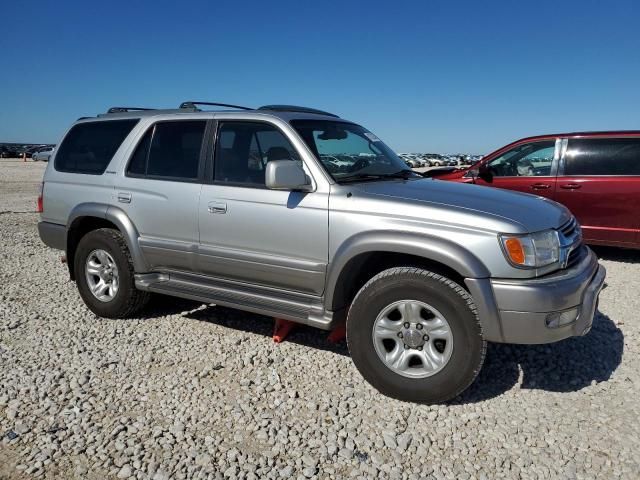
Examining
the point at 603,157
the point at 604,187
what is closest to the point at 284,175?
the point at 604,187

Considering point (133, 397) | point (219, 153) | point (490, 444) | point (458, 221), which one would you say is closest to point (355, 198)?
point (458, 221)

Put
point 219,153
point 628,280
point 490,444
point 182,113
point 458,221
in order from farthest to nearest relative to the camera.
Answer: point 628,280 < point 182,113 < point 219,153 < point 458,221 < point 490,444

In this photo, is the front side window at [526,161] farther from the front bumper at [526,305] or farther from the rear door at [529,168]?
the front bumper at [526,305]

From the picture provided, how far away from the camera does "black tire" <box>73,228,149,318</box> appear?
4539 millimetres

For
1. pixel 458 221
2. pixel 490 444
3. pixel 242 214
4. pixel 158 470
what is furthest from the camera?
pixel 242 214

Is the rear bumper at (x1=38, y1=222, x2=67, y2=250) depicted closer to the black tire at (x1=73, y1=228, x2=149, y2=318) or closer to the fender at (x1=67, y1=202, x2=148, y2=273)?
the black tire at (x1=73, y1=228, x2=149, y2=318)

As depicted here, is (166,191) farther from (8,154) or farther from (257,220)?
(8,154)

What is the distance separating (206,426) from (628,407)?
2.62 m

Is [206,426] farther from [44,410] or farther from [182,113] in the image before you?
[182,113]

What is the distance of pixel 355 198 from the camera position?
11.3 ft

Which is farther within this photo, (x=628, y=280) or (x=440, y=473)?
(x=628, y=280)

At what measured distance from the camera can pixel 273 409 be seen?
3.22 m

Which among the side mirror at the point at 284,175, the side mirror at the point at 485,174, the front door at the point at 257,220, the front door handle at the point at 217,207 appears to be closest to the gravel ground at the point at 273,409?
the front door at the point at 257,220

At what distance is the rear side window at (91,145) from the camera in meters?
4.67
